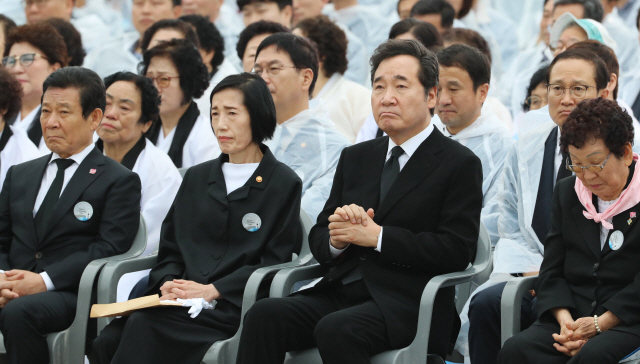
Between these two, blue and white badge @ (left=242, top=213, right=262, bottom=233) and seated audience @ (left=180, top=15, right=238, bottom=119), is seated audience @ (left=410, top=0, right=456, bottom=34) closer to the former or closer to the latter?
seated audience @ (left=180, top=15, right=238, bottom=119)

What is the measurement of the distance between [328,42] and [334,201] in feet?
8.20

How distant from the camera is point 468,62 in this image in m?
4.52

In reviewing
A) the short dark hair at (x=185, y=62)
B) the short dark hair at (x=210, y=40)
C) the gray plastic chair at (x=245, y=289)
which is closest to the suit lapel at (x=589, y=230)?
the gray plastic chair at (x=245, y=289)

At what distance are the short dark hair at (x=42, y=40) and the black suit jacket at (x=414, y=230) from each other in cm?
301

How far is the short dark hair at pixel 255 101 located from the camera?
3885 mm

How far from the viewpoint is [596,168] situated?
3.06 metres

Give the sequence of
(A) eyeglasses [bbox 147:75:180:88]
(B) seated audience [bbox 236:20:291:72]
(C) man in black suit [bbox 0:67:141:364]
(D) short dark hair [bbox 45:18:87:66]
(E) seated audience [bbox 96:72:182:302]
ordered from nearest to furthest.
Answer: (C) man in black suit [bbox 0:67:141:364]
(E) seated audience [bbox 96:72:182:302]
(A) eyeglasses [bbox 147:75:180:88]
(B) seated audience [bbox 236:20:291:72]
(D) short dark hair [bbox 45:18:87:66]

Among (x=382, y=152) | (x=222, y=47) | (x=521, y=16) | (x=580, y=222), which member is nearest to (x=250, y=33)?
(x=222, y=47)

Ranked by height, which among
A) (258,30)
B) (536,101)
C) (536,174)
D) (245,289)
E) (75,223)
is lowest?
(245,289)

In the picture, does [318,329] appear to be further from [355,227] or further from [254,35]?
[254,35]

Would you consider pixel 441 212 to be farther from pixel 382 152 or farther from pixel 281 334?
pixel 281 334

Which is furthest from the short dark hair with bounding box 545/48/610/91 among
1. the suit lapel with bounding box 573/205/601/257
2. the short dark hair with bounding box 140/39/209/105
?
the short dark hair with bounding box 140/39/209/105

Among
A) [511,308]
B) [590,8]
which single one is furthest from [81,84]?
[590,8]

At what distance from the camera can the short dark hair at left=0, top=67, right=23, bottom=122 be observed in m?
4.58
